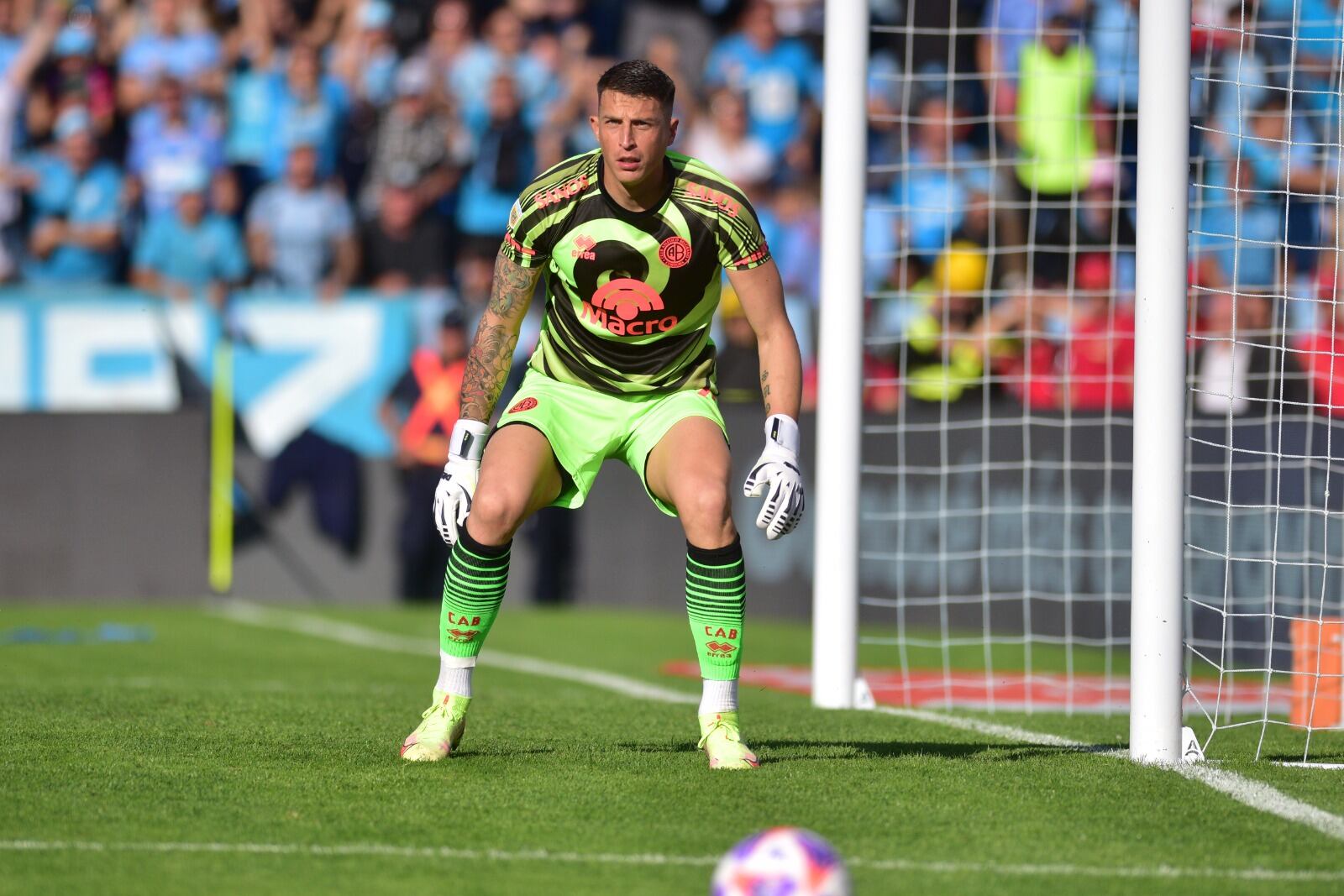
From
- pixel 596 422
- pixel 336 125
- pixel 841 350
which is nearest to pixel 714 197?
pixel 596 422

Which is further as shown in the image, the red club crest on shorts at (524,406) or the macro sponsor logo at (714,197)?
the red club crest on shorts at (524,406)

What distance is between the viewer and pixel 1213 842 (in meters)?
4.88

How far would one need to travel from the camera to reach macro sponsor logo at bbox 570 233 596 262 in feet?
20.3

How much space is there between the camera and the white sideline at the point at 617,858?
14.6 ft

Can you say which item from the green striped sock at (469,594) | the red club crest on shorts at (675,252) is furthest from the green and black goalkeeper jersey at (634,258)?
the green striped sock at (469,594)

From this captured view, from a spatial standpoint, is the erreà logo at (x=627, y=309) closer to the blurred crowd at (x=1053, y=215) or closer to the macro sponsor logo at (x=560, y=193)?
the macro sponsor logo at (x=560, y=193)

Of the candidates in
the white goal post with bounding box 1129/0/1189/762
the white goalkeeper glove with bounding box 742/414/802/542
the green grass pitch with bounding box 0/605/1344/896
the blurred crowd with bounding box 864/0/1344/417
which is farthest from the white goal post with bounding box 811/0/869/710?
the blurred crowd with bounding box 864/0/1344/417

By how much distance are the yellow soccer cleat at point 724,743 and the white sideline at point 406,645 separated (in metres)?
2.66

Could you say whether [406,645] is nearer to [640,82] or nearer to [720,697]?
[720,697]

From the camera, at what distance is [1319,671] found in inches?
305

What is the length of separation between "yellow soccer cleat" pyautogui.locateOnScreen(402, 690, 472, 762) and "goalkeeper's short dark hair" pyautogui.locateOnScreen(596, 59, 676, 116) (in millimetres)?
2045

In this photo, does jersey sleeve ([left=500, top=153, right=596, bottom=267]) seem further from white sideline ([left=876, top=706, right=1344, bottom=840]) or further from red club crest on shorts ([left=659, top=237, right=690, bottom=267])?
white sideline ([left=876, top=706, right=1344, bottom=840])

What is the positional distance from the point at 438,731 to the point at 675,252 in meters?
1.77

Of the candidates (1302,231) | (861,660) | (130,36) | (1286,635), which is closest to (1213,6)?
(1302,231)
